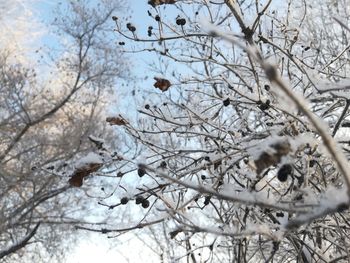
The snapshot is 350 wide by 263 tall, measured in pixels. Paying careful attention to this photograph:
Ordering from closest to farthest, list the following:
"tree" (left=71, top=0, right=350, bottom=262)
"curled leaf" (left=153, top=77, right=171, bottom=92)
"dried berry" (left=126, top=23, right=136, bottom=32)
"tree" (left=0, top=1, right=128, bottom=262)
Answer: "tree" (left=71, top=0, right=350, bottom=262), "curled leaf" (left=153, top=77, right=171, bottom=92), "dried berry" (left=126, top=23, right=136, bottom=32), "tree" (left=0, top=1, right=128, bottom=262)

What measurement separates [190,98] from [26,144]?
8414 mm

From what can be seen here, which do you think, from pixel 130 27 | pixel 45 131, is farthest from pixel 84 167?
pixel 45 131

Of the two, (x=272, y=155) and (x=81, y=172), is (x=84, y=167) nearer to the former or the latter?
(x=81, y=172)

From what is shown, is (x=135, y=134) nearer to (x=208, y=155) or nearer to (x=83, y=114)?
(x=208, y=155)

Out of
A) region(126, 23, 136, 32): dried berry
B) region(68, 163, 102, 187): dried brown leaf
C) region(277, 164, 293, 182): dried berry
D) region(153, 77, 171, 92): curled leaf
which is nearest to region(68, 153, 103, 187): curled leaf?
region(68, 163, 102, 187): dried brown leaf

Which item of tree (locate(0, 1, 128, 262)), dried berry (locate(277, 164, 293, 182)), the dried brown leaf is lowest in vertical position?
dried berry (locate(277, 164, 293, 182))

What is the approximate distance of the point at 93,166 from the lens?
1.89 metres

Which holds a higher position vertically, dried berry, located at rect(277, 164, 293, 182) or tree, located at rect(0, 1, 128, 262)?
tree, located at rect(0, 1, 128, 262)

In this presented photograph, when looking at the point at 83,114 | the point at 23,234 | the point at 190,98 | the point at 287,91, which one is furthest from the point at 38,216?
the point at 287,91

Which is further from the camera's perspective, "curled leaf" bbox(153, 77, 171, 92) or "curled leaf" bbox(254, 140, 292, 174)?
"curled leaf" bbox(153, 77, 171, 92)

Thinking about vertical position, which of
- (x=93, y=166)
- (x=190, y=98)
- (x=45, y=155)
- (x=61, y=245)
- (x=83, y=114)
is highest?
(x=83, y=114)

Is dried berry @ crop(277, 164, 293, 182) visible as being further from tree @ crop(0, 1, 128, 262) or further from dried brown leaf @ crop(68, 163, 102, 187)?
tree @ crop(0, 1, 128, 262)

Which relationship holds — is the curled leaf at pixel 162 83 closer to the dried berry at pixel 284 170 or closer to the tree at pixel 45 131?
the dried berry at pixel 284 170

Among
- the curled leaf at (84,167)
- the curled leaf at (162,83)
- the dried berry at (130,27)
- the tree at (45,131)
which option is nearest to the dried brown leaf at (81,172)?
the curled leaf at (84,167)
